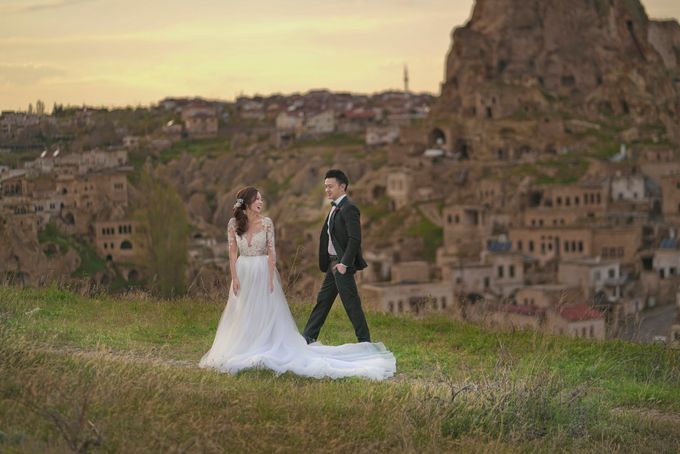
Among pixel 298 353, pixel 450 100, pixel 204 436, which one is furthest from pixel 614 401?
pixel 450 100

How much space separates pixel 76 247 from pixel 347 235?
30.8 meters

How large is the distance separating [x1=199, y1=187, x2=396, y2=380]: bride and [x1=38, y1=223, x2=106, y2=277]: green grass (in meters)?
Answer: 27.8

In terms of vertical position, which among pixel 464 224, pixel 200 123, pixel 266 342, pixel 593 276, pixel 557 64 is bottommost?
pixel 593 276

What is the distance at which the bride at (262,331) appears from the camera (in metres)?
8.41

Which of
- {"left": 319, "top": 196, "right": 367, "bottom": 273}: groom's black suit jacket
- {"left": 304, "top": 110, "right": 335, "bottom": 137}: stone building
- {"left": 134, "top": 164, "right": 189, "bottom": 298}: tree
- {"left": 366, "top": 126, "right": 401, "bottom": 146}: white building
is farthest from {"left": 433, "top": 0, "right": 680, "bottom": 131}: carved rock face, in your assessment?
{"left": 319, "top": 196, "right": 367, "bottom": 273}: groom's black suit jacket

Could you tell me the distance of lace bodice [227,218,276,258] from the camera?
892 cm

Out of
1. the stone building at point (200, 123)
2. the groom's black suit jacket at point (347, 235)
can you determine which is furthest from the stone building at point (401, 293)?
the stone building at point (200, 123)

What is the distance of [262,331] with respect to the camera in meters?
8.67

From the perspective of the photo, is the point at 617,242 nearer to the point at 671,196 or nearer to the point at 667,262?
the point at 667,262

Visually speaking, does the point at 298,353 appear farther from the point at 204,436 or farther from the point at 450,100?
the point at 450,100

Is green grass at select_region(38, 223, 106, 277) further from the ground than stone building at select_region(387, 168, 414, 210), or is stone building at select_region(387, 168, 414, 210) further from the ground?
stone building at select_region(387, 168, 414, 210)

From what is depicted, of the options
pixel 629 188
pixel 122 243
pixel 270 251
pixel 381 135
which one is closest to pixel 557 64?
pixel 381 135

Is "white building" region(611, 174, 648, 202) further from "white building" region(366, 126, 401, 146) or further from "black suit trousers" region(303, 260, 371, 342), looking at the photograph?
"black suit trousers" region(303, 260, 371, 342)

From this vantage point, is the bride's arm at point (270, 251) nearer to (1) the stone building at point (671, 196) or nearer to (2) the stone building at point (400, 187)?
(1) the stone building at point (671, 196)
